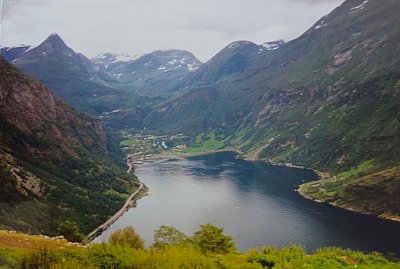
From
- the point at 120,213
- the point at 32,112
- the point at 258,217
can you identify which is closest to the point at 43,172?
the point at 120,213

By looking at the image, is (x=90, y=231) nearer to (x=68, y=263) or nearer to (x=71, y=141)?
(x=71, y=141)

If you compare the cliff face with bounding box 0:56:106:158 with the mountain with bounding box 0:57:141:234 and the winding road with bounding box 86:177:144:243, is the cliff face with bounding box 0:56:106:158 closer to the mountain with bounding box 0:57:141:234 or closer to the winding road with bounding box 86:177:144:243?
the mountain with bounding box 0:57:141:234

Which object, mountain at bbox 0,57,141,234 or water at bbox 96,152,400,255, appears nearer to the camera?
mountain at bbox 0,57,141,234

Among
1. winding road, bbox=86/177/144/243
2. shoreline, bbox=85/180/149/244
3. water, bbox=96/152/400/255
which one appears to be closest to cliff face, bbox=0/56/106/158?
shoreline, bbox=85/180/149/244

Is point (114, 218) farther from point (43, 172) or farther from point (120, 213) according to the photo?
point (43, 172)

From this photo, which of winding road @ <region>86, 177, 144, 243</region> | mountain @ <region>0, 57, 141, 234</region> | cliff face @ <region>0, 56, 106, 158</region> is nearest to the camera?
mountain @ <region>0, 57, 141, 234</region>

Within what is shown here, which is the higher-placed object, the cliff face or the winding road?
the cliff face

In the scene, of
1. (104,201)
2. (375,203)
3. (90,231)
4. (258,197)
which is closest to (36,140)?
(104,201)
